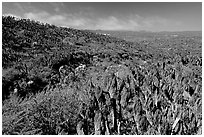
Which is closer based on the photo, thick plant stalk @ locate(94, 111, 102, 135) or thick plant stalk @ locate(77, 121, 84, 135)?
thick plant stalk @ locate(94, 111, 102, 135)

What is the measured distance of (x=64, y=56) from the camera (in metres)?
9.59

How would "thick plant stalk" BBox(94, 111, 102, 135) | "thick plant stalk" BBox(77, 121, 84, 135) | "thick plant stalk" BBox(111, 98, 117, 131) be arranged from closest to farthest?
1. "thick plant stalk" BBox(94, 111, 102, 135)
2. "thick plant stalk" BBox(77, 121, 84, 135)
3. "thick plant stalk" BBox(111, 98, 117, 131)

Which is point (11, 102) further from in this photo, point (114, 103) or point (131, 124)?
point (131, 124)

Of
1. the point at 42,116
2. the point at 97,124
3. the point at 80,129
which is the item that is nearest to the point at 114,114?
the point at 97,124

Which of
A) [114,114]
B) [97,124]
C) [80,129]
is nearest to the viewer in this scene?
[97,124]

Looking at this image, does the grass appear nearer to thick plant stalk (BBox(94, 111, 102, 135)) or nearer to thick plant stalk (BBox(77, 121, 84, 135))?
thick plant stalk (BBox(77, 121, 84, 135))

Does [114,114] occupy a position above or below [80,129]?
above

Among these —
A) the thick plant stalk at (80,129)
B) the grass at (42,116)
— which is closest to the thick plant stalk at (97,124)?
the thick plant stalk at (80,129)

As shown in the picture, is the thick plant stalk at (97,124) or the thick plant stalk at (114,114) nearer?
the thick plant stalk at (97,124)

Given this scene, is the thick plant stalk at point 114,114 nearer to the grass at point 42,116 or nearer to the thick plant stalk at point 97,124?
Result: the thick plant stalk at point 97,124

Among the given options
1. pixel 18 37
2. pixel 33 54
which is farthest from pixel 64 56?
pixel 18 37

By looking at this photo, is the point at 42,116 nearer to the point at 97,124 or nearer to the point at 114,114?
the point at 97,124

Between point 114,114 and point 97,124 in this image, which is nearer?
point 97,124

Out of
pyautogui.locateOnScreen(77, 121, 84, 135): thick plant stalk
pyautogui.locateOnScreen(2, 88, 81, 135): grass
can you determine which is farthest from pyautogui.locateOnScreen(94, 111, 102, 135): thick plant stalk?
pyautogui.locateOnScreen(2, 88, 81, 135): grass
